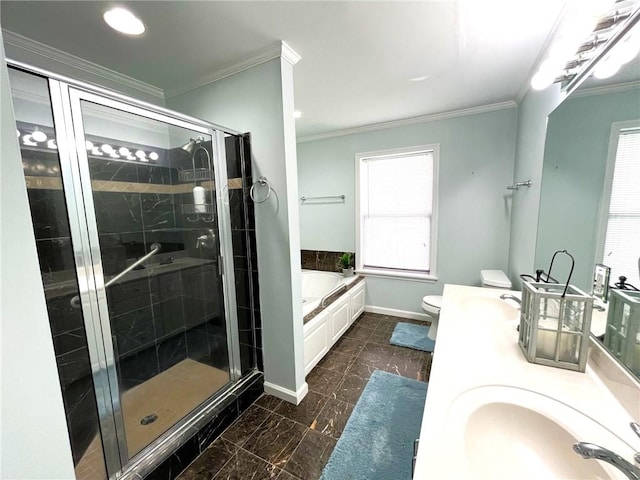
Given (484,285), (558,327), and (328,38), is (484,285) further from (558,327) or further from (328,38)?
(328,38)

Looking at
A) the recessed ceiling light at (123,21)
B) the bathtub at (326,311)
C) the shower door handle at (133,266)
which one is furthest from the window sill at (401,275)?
the recessed ceiling light at (123,21)

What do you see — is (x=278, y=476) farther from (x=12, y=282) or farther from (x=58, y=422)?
(x=12, y=282)

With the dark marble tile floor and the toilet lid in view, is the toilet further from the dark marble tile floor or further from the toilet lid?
the dark marble tile floor

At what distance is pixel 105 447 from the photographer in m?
1.27

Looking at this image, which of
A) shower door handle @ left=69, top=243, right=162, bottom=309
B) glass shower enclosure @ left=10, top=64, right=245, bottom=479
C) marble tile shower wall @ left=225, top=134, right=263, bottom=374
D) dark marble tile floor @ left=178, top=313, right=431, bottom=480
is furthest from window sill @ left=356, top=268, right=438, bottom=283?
shower door handle @ left=69, top=243, right=162, bottom=309

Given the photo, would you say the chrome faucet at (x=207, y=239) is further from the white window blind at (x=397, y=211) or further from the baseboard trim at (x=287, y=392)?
the white window blind at (x=397, y=211)

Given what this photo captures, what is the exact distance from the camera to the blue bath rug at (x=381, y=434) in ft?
4.60

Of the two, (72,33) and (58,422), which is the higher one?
(72,33)

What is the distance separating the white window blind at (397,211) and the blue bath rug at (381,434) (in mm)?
1618

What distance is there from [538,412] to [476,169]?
2653 millimetres

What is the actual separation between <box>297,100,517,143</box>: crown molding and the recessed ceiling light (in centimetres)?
232

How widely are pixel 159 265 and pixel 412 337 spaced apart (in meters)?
2.67

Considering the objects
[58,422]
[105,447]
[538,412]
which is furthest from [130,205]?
[538,412]

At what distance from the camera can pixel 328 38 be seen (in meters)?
1.54
